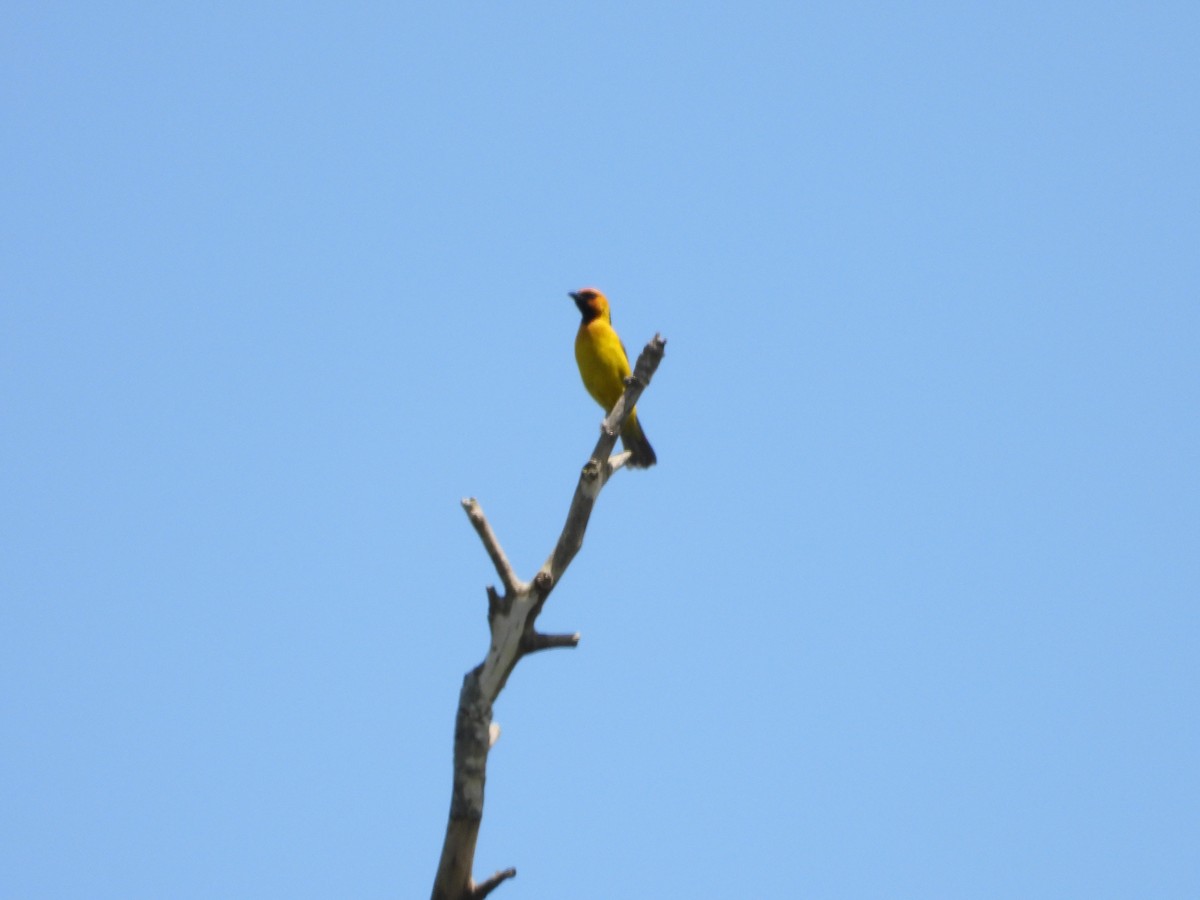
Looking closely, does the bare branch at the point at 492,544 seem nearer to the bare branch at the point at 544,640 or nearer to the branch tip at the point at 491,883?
the bare branch at the point at 544,640

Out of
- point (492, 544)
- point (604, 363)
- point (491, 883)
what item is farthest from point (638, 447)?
point (491, 883)

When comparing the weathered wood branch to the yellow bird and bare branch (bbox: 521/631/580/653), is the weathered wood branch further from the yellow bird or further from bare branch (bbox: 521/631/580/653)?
the yellow bird

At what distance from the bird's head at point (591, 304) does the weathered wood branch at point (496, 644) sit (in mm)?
3131

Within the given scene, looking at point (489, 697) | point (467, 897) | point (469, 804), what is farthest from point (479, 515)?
point (467, 897)

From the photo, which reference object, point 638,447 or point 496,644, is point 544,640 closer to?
point 496,644

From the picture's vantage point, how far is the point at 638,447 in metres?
9.24

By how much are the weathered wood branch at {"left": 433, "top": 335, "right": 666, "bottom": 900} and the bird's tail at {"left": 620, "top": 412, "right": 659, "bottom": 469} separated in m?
2.84

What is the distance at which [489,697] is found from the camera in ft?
18.2

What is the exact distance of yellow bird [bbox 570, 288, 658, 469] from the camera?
903 cm

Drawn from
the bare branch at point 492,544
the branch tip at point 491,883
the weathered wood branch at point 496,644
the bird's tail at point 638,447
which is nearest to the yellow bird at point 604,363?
the bird's tail at point 638,447

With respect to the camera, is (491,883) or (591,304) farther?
(591,304)

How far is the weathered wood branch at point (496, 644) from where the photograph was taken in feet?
17.5

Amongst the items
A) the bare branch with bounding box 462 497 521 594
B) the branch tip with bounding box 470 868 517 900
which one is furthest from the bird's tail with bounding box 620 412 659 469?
the branch tip with bounding box 470 868 517 900

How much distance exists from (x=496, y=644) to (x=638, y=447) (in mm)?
3794
